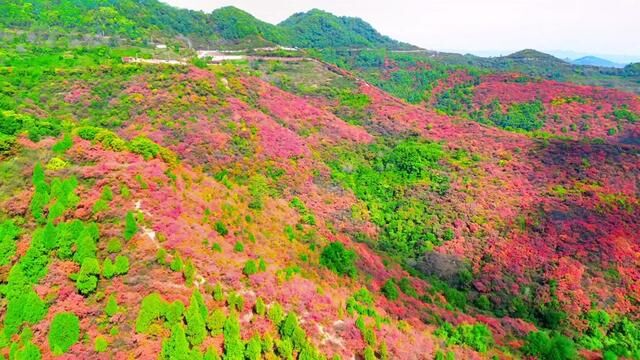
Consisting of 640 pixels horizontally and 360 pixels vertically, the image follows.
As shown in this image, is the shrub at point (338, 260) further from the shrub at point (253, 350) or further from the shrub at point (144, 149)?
the shrub at point (144, 149)

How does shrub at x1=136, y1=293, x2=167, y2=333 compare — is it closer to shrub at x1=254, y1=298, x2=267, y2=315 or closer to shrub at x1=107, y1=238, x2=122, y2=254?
Answer: shrub at x1=107, y1=238, x2=122, y2=254

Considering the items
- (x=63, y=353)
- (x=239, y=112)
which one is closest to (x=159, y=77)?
(x=239, y=112)

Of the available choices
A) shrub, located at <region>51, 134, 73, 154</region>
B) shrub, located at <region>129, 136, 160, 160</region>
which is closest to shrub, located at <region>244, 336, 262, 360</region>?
shrub, located at <region>129, 136, 160, 160</region>

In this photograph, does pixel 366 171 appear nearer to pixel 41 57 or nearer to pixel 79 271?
pixel 79 271

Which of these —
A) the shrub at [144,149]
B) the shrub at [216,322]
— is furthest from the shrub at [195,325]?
the shrub at [144,149]

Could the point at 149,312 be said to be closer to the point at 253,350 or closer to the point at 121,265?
the point at 121,265

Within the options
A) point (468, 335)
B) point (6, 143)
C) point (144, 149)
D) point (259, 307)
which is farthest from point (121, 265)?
point (468, 335)

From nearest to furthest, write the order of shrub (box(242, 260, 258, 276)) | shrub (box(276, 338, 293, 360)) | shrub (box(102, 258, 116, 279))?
shrub (box(276, 338, 293, 360)) → shrub (box(102, 258, 116, 279)) → shrub (box(242, 260, 258, 276))

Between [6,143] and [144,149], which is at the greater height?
[6,143]
